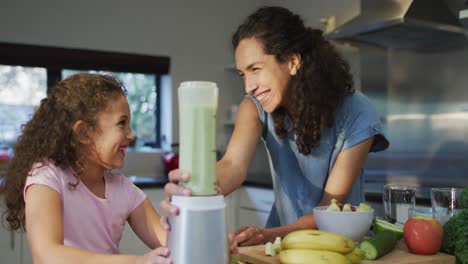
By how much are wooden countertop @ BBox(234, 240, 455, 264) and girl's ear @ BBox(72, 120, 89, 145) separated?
0.47 meters

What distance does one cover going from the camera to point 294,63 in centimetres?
149

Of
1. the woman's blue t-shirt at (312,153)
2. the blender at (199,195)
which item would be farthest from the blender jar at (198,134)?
the woman's blue t-shirt at (312,153)

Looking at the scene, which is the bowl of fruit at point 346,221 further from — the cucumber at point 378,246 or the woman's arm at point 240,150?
the woman's arm at point 240,150

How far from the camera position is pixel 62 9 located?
375 cm

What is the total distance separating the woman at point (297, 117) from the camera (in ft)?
4.66

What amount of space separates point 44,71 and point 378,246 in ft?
10.8

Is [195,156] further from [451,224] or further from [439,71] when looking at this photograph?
[439,71]

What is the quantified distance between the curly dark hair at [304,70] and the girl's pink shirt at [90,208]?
1.66 feet

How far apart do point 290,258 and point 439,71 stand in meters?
2.47

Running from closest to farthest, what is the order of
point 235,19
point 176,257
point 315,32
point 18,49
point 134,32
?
point 176,257
point 315,32
point 18,49
point 134,32
point 235,19

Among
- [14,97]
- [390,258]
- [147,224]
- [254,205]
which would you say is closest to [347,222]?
[390,258]

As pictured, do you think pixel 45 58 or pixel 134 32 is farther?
pixel 134 32

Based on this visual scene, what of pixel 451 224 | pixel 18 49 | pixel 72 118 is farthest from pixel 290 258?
pixel 18 49

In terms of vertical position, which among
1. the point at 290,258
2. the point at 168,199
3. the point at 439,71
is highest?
the point at 439,71
